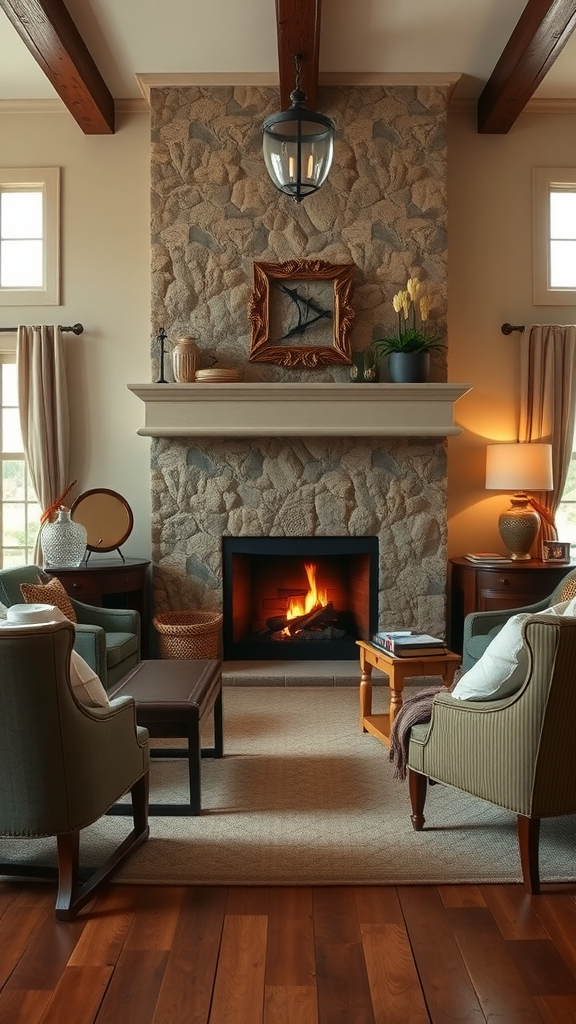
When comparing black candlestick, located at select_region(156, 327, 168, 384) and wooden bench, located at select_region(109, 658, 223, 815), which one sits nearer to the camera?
wooden bench, located at select_region(109, 658, 223, 815)

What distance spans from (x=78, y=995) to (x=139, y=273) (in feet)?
15.5

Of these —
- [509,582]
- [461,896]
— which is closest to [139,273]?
[509,582]

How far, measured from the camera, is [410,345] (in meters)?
5.43

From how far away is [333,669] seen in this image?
5.48 meters

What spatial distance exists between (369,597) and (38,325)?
9.39 ft

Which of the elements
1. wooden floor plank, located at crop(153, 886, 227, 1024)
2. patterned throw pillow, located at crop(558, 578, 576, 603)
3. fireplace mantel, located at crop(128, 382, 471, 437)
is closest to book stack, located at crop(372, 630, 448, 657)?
patterned throw pillow, located at crop(558, 578, 576, 603)

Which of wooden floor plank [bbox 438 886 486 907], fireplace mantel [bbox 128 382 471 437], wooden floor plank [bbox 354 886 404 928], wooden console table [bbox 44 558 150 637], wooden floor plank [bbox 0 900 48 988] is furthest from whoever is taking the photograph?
fireplace mantel [bbox 128 382 471 437]

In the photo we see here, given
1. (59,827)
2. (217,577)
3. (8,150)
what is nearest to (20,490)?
(217,577)

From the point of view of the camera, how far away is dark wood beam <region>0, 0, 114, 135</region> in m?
4.38

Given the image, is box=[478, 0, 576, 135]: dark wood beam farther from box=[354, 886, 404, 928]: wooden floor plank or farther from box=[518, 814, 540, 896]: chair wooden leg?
box=[354, 886, 404, 928]: wooden floor plank

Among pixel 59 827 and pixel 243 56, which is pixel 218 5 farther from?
pixel 59 827

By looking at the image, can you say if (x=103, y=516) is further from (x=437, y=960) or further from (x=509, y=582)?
(x=437, y=960)

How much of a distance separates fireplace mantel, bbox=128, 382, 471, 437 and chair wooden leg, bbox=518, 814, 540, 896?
3.11 metres

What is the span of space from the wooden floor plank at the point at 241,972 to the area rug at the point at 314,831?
0.27 metres
